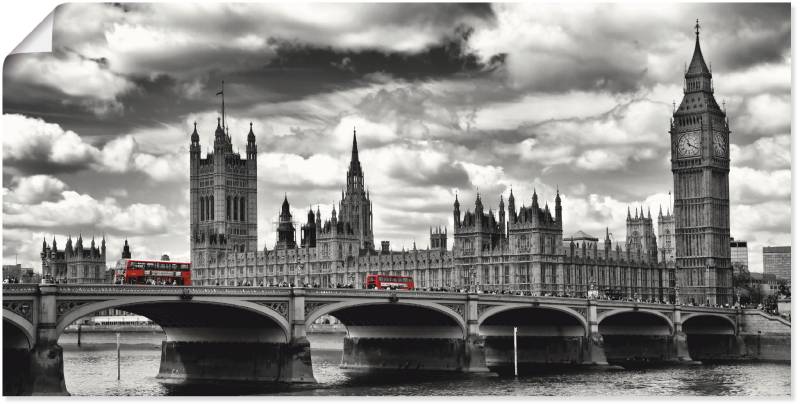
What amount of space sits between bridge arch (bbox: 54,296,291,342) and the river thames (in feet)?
9.32

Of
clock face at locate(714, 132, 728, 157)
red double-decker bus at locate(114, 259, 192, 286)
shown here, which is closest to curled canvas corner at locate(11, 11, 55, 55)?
red double-decker bus at locate(114, 259, 192, 286)

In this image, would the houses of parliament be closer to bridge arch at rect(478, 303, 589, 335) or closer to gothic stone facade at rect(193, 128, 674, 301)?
gothic stone facade at rect(193, 128, 674, 301)

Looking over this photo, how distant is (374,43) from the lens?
1549 inches

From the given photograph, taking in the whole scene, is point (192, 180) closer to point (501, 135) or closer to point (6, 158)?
point (501, 135)

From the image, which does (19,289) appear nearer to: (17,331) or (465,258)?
(17,331)

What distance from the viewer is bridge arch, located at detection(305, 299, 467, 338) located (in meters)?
55.6

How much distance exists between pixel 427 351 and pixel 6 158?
33241 millimetres

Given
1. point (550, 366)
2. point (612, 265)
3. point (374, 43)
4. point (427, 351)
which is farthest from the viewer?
point (612, 265)

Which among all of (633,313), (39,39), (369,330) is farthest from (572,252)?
(39,39)

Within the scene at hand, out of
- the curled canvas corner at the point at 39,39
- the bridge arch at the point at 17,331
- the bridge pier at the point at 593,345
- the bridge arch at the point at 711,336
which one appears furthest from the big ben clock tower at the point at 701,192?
the curled canvas corner at the point at 39,39

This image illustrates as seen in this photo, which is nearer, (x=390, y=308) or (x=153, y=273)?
(x=153, y=273)

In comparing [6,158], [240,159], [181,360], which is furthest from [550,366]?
[240,159]

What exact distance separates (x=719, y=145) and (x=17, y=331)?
229ft

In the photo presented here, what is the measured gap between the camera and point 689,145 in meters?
101
